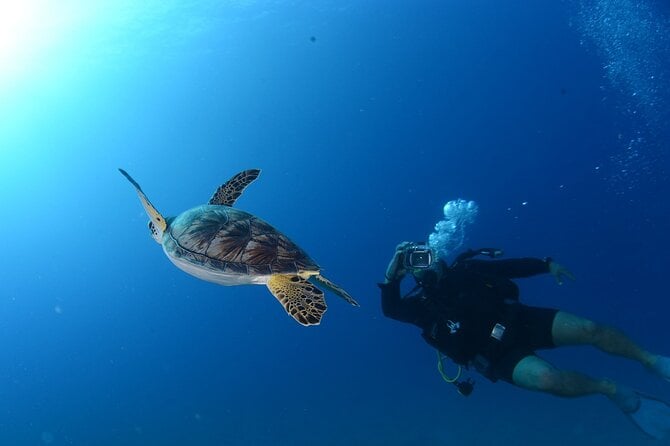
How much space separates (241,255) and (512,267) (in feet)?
9.70

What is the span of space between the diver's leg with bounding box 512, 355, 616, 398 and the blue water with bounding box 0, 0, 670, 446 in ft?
34.8

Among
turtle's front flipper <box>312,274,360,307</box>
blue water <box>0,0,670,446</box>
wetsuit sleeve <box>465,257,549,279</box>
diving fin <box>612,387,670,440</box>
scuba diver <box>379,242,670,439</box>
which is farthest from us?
blue water <box>0,0,670,446</box>

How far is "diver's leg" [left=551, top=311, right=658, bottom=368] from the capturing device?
3580 millimetres

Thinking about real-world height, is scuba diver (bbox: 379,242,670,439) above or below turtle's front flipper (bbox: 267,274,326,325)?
above

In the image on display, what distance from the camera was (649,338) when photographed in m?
21.6

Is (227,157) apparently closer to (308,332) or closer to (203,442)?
(308,332)

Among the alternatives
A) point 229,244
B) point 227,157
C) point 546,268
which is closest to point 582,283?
point 546,268

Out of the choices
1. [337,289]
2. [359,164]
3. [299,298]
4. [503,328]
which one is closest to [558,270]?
[503,328]

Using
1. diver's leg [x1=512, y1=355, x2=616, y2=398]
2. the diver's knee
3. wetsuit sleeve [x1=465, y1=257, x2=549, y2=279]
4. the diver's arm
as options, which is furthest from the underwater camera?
the diver's knee

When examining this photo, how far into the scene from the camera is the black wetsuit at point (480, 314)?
3867 mm

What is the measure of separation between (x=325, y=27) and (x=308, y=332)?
26516mm

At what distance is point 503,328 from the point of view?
3.89 meters

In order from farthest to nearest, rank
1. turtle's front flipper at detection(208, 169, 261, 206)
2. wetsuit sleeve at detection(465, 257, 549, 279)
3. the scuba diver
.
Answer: turtle's front flipper at detection(208, 169, 261, 206) < wetsuit sleeve at detection(465, 257, 549, 279) < the scuba diver

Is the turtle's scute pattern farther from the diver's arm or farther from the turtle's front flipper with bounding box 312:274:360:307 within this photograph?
the diver's arm
